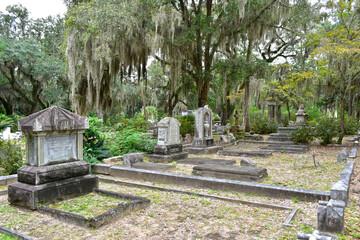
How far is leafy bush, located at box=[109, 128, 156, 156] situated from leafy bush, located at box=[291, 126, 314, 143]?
7774 mm

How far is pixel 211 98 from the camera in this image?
31.1m

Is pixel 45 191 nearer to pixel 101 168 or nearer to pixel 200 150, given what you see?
pixel 101 168

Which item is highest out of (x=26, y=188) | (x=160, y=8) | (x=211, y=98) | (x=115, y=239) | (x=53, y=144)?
(x=160, y=8)

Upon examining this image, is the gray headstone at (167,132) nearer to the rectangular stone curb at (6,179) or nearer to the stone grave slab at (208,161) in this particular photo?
the stone grave slab at (208,161)

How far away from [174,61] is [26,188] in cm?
1114

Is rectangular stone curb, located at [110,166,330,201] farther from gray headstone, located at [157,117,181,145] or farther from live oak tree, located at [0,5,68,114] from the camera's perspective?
live oak tree, located at [0,5,68,114]

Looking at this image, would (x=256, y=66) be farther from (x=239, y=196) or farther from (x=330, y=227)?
(x=330, y=227)

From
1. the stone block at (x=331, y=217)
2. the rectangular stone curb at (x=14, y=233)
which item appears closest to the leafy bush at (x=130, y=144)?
the rectangular stone curb at (x=14, y=233)

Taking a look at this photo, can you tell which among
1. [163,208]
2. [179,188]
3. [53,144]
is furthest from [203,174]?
[53,144]

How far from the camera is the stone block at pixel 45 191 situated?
4.35 m

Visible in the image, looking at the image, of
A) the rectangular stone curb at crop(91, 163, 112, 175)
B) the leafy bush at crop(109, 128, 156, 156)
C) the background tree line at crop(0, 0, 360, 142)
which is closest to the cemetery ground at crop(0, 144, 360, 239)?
the rectangular stone curb at crop(91, 163, 112, 175)

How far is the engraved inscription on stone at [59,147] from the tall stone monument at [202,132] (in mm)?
7052

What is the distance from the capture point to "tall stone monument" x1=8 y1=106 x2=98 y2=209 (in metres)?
4.46

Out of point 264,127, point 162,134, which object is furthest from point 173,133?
point 264,127
